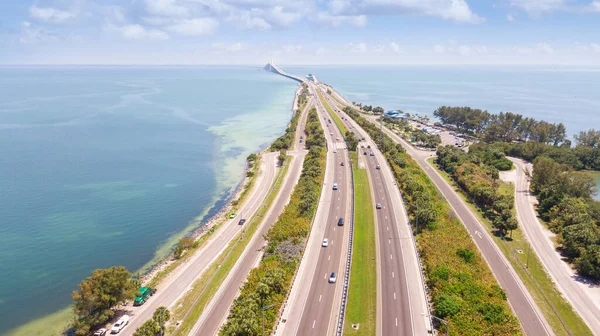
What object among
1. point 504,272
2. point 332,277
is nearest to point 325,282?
point 332,277

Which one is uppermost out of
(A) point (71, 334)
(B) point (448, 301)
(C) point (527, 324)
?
(B) point (448, 301)

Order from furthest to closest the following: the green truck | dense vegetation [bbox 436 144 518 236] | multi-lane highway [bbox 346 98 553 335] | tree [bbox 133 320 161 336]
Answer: dense vegetation [bbox 436 144 518 236] → the green truck → multi-lane highway [bbox 346 98 553 335] → tree [bbox 133 320 161 336]

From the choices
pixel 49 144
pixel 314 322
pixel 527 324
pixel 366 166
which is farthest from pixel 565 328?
pixel 49 144

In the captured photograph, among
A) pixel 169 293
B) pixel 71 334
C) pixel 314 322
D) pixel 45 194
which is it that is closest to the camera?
pixel 314 322

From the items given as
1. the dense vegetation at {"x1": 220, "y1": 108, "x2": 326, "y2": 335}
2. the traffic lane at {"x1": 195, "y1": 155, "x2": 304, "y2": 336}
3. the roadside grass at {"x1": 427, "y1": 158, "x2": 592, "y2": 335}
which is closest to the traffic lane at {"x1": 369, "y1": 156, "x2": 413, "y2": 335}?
the dense vegetation at {"x1": 220, "y1": 108, "x2": 326, "y2": 335}

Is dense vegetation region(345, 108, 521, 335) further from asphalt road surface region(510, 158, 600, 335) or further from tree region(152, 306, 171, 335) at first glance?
tree region(152, 306, 171, 335)

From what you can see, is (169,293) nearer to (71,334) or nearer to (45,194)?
(71,334)

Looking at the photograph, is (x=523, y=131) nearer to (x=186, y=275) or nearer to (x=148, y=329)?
(x=186, y=275)
